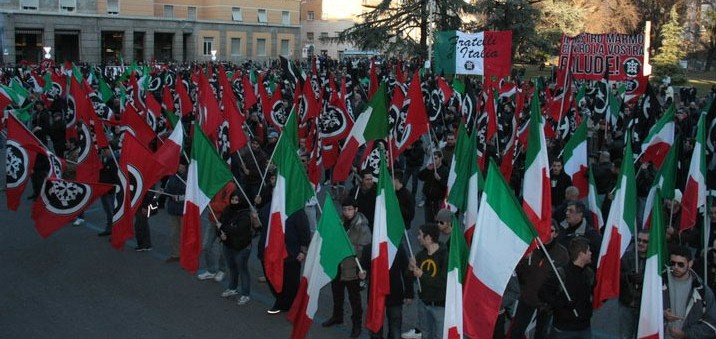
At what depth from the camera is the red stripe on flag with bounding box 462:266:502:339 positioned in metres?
5.43

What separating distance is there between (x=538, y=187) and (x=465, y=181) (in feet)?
5.16

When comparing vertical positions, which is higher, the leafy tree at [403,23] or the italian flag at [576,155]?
the leafy tree at [403,23]

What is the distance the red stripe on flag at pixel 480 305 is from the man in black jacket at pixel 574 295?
0.52 metres

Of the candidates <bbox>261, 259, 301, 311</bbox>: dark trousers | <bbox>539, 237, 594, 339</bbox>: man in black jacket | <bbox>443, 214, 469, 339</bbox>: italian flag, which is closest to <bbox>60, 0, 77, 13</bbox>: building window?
<bbox>261, 259, 301, 311</bbox>: dark trousers

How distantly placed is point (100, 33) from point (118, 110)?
136 feet

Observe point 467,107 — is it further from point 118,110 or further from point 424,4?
point 424,4

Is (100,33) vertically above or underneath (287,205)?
above

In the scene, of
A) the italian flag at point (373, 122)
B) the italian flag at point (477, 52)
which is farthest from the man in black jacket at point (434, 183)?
the italian flag at point (477, 52)

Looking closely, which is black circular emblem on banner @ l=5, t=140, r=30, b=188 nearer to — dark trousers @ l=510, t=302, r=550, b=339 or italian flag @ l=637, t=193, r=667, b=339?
dark trousers @ l=510, t=302, r=550, b=339

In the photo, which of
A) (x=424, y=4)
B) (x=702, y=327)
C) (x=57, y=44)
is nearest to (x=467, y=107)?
(x=702, y=327)

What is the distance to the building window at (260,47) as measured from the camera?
67375 millimetres

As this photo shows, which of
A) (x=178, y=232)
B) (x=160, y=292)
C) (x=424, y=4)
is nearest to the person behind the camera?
(x=160, y=292)

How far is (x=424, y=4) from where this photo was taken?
37.3 meters

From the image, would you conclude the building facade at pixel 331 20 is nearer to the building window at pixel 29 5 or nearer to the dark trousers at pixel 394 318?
the building window at pixel 29 5
